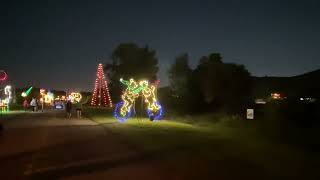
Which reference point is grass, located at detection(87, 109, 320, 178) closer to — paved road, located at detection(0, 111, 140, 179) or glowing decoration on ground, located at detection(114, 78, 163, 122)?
paved road, located at detection(0, 111, 140, 179)

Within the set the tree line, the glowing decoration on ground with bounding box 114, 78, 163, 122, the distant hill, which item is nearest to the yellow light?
the glowing decoration on ground with bounding box 114, 78, 163, 122

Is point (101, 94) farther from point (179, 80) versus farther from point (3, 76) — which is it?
point (179, 80)

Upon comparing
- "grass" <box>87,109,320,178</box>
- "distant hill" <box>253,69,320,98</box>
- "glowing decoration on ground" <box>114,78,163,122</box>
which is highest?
"distant hill" <box>253,69,320,98</box>

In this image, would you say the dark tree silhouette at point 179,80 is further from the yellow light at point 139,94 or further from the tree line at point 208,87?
the yellow light at point 139,94

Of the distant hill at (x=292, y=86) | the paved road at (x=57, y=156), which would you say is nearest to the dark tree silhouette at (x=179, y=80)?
the distant hill at (x=292, y=86)

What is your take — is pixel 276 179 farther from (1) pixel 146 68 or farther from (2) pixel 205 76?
(1) pixel 146 68

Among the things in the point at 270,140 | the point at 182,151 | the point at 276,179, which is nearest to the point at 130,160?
the point at 182,151

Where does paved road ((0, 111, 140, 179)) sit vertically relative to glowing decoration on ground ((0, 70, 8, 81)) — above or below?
below

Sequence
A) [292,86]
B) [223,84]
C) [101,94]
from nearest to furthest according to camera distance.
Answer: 1. [223,84]
2. [292,86]
3. [101,94]

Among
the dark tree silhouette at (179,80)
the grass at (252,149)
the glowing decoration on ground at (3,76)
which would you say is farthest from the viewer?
the glowing decoration on ground at (3,76)

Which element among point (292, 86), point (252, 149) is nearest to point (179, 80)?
point (292, 86)

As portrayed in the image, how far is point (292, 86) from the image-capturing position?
2899 inches

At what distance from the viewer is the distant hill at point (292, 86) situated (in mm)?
43875

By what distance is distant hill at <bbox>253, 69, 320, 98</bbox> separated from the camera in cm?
4388
